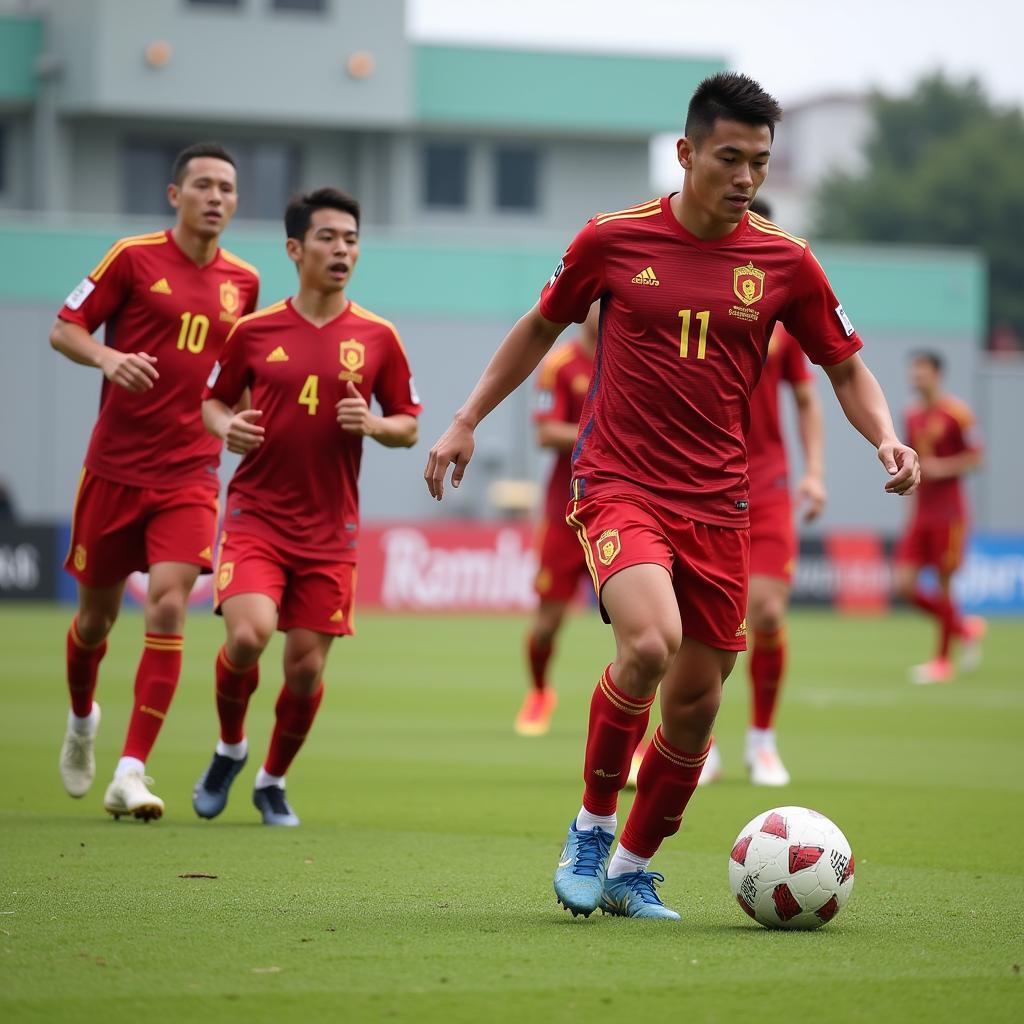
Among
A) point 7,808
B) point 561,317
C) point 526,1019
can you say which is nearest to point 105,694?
point 7,808

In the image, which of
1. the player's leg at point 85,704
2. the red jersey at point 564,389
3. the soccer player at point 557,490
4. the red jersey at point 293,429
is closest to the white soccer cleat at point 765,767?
the soccer player at point 557,490

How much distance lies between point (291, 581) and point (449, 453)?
2.22 metres

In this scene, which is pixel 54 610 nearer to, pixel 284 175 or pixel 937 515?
pixel 937 515

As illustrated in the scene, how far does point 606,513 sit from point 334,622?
93.4 inches

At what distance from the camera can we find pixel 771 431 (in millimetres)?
10102

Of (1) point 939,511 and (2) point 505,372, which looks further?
(1) point 939,511

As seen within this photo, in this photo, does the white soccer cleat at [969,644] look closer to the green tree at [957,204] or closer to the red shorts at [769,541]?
the red shorts at [769,541]

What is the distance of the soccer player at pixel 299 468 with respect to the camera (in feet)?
26.6

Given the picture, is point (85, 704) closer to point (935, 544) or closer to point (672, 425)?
point (672, 425)

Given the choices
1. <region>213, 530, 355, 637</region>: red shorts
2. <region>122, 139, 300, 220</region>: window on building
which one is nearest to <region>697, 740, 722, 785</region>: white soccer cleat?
<region>213, 530, 355, 637</region>: red shorts

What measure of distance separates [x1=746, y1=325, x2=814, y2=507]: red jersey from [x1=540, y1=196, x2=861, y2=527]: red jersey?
3738mm

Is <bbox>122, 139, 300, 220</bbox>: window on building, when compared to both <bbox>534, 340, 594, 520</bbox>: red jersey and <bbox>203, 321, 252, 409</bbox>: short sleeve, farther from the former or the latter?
<bbox>203, 321, 252, 409</bbox>: short sleeve

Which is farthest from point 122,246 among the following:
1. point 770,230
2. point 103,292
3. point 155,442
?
point 770,230

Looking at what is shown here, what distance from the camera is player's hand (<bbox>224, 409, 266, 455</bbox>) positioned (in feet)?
25.5
